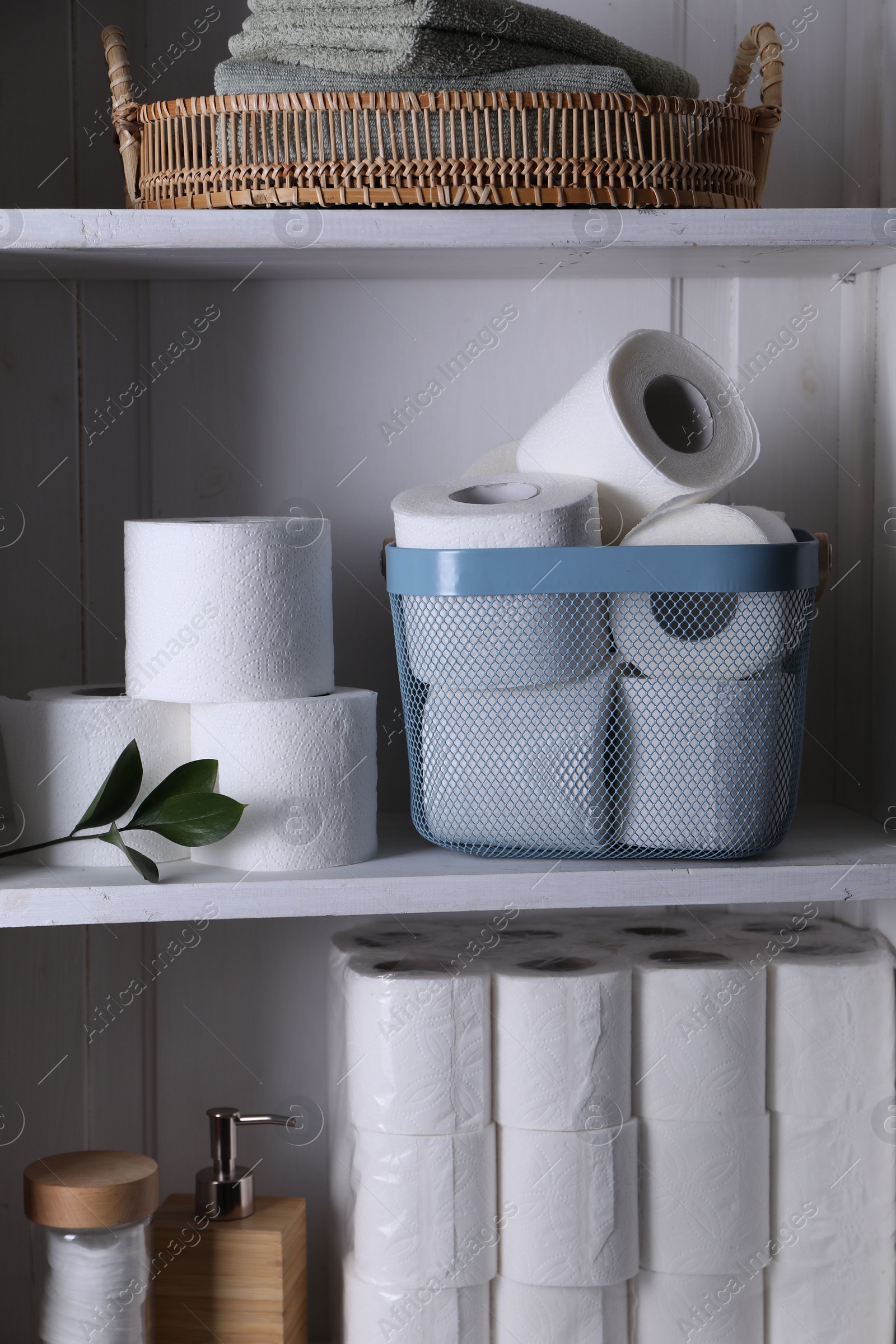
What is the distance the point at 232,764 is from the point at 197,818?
0.12 ft

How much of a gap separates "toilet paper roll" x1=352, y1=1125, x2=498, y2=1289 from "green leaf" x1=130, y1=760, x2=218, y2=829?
9.2 inches

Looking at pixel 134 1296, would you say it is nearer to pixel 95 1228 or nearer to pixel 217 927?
pixel 95 1228

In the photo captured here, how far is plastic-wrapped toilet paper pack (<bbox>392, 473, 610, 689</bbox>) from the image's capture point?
0.64 meters

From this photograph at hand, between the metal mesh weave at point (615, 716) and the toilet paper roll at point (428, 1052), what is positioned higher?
the metal mesh weave at point (615, 716)

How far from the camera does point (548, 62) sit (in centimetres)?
68

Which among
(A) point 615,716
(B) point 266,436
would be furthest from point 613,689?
(B) point 266,436

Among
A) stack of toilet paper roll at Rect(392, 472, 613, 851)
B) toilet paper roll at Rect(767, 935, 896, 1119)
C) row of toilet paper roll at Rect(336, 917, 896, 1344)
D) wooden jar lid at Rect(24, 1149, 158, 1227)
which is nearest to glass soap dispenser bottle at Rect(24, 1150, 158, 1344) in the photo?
wooden jar lid at Rect(24, 1149, 158, 1227)

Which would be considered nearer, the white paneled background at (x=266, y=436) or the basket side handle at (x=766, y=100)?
the basket side handle at (x=766, y=100)

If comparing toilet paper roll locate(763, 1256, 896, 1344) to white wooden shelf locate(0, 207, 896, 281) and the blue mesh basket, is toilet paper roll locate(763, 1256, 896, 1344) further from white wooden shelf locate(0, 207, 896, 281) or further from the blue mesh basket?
white wooden shelf locate(0, 207, 896, 281)

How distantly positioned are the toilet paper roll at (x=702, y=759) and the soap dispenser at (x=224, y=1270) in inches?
13.4

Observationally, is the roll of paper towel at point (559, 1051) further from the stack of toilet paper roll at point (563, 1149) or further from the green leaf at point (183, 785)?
the green leaf at point (183, 785)

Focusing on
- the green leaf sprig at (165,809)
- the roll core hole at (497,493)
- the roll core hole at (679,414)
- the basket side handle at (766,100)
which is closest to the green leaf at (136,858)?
→ the green leaf sprig at (165,809)

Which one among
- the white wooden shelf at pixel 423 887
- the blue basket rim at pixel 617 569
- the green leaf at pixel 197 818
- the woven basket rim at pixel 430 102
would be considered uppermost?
the woven basket rim at pixel 430 102

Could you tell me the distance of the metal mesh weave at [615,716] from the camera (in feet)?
2.15
